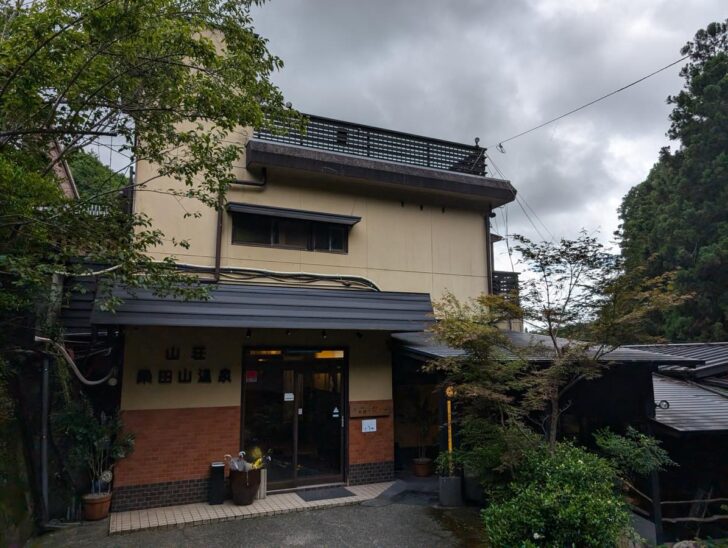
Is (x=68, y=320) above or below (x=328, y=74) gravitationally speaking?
below

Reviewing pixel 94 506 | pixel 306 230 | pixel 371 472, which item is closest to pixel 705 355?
pixel 371 472

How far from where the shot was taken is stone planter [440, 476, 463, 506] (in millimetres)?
8047

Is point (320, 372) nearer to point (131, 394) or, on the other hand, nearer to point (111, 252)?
point (131, 394)

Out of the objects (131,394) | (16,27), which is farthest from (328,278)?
(16,27)

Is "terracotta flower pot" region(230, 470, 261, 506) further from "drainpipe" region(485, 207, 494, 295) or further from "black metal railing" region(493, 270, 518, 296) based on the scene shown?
"black metal railing" region(493, 270, 518, 296)

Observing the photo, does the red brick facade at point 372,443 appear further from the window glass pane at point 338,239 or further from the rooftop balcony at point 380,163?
the rooftop balcony at point 380,163

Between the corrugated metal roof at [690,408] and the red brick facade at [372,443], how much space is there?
5.07 metres

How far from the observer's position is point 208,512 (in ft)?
24.6

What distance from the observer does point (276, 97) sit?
5734mm

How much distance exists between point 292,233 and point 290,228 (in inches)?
4.5

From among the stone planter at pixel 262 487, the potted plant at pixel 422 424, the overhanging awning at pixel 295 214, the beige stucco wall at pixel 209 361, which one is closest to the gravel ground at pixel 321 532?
the stone planter at pixel 262 487

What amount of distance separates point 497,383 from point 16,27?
22.5 feet

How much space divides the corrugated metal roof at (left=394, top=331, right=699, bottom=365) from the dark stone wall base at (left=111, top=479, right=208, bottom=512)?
4.64 m

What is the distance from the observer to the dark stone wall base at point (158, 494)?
7.50 m
